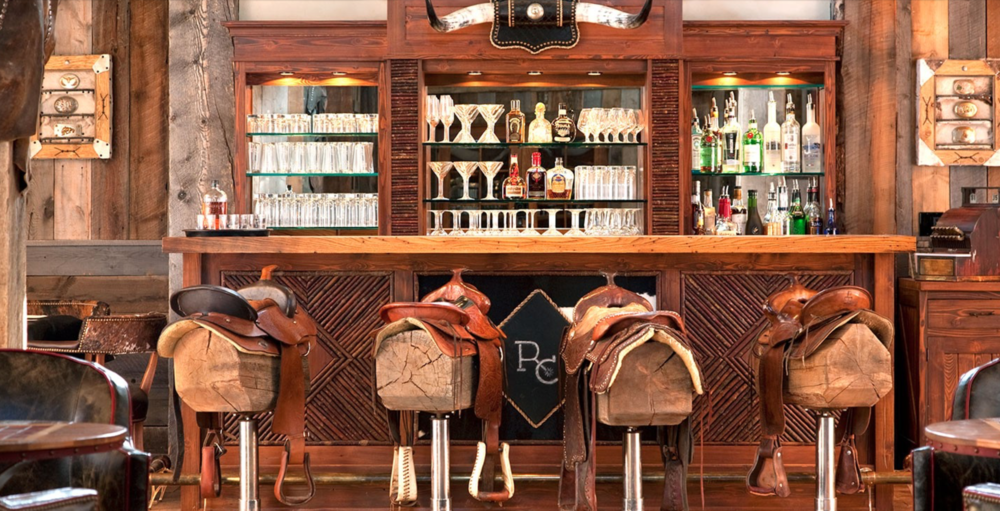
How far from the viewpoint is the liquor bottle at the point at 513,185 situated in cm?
599

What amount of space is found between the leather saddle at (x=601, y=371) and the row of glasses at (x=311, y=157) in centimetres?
→ 215

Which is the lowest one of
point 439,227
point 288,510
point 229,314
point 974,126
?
point 288,510

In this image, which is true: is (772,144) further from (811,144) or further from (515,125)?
(515,125)

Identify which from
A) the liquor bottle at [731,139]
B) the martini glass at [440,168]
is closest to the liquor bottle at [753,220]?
the liquor bottle at [731,139]

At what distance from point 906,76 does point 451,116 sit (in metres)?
2.59

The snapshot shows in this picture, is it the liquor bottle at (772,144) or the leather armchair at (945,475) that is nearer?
the leather armchair at (945,475)

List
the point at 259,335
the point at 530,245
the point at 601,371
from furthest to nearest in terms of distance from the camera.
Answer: the point at 530,245, the point at 259,335, the point at 601,371

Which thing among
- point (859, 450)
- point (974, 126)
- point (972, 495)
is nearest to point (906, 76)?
point (974, 126)

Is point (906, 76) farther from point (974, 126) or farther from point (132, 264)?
point (132, 264)

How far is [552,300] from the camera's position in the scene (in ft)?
15.5

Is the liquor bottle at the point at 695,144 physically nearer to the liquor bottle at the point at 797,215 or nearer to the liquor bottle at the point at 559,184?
the liquor bottle at the point at 797,215

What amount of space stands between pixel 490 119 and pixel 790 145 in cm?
176

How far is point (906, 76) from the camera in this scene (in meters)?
5.91

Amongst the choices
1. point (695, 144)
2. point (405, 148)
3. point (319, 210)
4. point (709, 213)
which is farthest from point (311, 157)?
point (709, 213)
